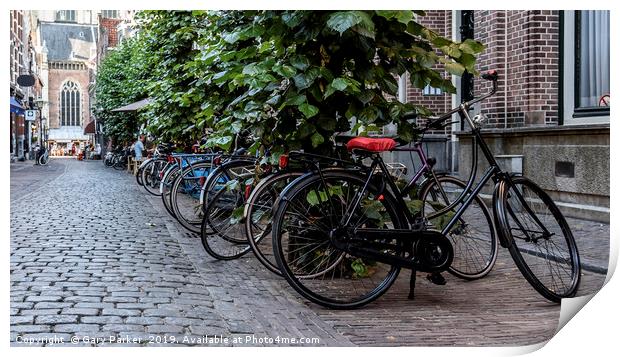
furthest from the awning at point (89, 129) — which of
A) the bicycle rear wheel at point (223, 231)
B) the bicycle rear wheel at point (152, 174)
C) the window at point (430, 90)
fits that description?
the bicycle rear wheel at point (152, 174)

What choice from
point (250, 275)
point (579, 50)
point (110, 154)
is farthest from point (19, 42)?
point (110, 154)

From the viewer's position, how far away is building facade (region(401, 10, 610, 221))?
321 centimetres

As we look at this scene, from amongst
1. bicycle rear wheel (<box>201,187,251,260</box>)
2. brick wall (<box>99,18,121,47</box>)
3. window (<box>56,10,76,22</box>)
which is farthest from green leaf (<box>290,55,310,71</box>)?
bicycle rear wheel (<box>201,187,251,260</box>)

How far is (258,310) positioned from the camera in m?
2.75

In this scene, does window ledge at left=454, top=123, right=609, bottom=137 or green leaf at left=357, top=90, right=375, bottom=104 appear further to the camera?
window ledge at left=454, top=123, right=609, bottom=137

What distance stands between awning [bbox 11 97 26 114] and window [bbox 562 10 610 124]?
79.4 inches

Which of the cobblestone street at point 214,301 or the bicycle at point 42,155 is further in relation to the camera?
the bicycle at point 42,155

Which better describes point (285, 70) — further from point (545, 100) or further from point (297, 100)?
point (545, 100)

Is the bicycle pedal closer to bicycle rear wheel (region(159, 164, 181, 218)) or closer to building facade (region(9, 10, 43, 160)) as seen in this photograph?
building facade (region(9, 10, 43, 160))

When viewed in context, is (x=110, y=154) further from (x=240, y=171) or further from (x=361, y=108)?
(x=361, y=108)

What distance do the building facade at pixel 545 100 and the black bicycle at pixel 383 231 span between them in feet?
0.64

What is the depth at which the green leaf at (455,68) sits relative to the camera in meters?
3.12

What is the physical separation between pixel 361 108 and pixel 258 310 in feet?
3.25

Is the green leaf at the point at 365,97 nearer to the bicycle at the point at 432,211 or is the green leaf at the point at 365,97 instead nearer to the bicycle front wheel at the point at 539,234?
the bicycle at the point at 432,211
